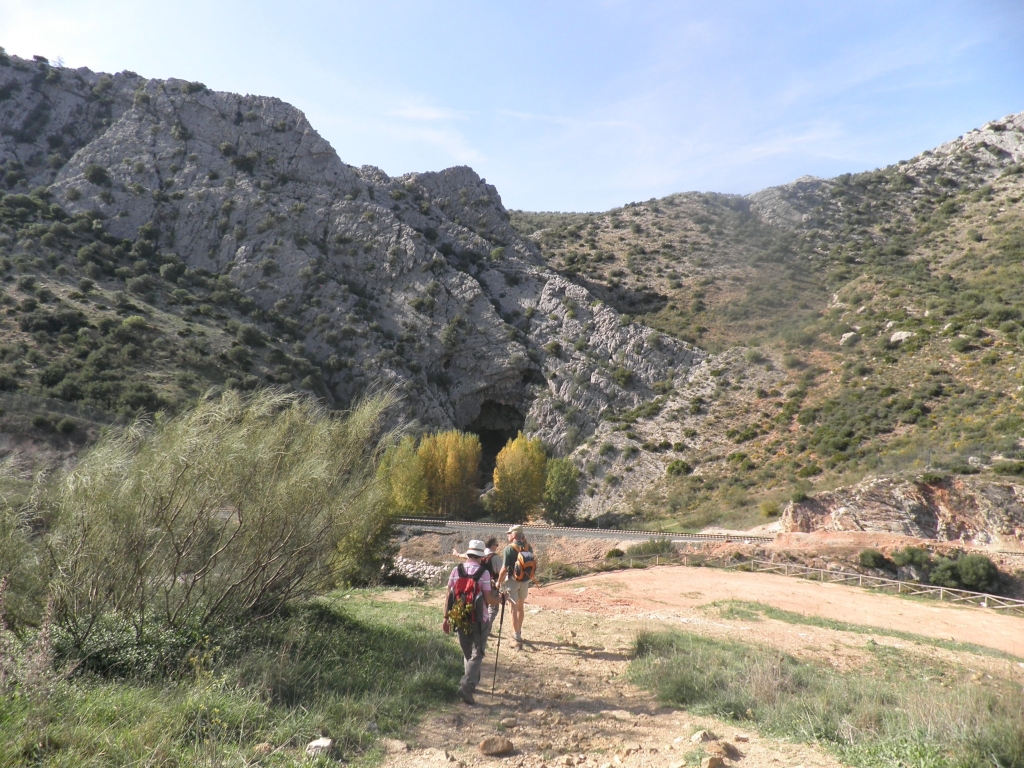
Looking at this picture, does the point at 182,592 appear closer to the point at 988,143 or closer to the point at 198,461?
the point at 198,461

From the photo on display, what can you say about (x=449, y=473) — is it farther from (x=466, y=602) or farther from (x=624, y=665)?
(x=466, y=602)

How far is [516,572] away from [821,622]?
7.47m

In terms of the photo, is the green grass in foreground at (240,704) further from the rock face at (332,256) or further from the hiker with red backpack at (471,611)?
the rock face at (332,256)

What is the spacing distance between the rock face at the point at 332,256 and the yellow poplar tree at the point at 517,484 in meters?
6.25

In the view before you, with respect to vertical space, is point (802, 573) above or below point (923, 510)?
below

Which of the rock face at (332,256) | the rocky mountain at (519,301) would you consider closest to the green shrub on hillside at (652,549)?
the rocky mountain at (519,301)

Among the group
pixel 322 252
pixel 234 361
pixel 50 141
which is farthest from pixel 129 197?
pixel 234 361

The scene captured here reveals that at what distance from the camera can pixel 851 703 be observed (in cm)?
522

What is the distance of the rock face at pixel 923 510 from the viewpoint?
21.9 m

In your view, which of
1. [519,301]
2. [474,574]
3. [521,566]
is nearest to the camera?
[474,574]

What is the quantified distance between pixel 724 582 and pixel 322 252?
150ft

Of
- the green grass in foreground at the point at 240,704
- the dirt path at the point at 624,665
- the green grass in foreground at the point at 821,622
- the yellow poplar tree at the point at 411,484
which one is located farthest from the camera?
the yellow poplar tree at the point at 411,484

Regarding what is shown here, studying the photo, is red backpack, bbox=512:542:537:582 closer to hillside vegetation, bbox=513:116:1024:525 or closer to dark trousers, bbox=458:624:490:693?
dark trousers, bbox=458:624:490:693

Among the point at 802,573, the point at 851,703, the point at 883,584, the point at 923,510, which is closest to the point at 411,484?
the point at 802,573
